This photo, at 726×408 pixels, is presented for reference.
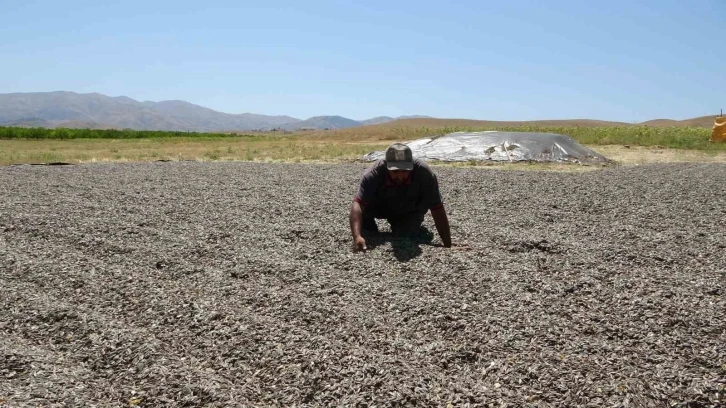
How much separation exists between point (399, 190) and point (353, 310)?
6.03 feet

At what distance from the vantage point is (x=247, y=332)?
11.9ft

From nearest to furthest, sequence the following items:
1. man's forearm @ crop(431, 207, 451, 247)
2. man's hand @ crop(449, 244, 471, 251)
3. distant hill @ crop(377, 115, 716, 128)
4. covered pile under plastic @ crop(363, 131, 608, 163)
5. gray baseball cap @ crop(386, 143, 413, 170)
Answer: gray baseball cap @ crop(386, 143, 413, 170) < man's forearm @ crop(431, 207, 451, 247) < man's hand @ crop(449, 244, 471, 251) < covered pile under plastic @ crop(363, 131, 608, 163) < distant hill @ crop(377, 115, 716, 128)

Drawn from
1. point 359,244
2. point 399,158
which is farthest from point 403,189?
point 359,244

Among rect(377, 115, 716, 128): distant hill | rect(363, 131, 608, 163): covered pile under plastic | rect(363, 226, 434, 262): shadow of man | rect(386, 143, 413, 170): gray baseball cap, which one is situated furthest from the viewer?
rect(377, 115, 716, 128): distant hill

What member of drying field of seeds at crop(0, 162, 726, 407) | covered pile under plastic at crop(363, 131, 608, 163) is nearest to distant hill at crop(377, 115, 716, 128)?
covered pile under plastic at crop(363, 131, 608, 163)

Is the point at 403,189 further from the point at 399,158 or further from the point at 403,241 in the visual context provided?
the point at 403,241

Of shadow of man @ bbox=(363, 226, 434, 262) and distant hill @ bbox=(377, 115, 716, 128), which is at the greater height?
distant hill @ bbox=(377, 115, 716, 128)

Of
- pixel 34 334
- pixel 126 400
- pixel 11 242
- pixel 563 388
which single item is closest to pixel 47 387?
pixel 126 400

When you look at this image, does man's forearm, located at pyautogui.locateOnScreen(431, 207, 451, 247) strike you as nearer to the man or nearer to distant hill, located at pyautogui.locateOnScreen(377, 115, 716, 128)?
the man

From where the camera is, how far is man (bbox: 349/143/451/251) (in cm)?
515

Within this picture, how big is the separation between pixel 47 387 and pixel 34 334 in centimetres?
86

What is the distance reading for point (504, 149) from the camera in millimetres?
15766

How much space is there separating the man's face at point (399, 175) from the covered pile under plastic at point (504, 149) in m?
10.4

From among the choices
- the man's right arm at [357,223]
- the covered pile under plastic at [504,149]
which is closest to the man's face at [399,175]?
the man's right arm at [357,223]
